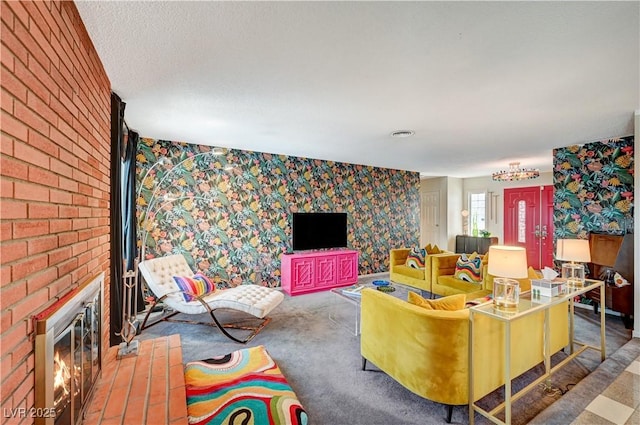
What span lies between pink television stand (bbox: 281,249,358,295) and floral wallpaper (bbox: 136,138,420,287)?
365 mm

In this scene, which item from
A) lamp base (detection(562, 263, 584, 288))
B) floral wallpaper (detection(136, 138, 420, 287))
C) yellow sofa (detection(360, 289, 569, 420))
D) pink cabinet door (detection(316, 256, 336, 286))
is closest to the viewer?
yellow sofa (detection(360, 289, 569, 420))

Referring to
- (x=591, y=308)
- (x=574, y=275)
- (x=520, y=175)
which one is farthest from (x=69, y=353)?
(x=591, y=308)

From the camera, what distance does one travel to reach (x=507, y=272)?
205 centimetres

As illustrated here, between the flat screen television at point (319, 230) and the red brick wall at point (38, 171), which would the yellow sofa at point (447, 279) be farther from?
the red brick wall at point (38, 171)

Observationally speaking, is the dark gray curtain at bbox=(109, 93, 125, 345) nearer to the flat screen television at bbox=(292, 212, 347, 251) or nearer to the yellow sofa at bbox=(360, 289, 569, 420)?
the yellow sofa at bbox=(360, 289, 569, 420)

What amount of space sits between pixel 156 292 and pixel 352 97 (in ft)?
9.79

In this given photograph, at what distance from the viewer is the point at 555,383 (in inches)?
89.5

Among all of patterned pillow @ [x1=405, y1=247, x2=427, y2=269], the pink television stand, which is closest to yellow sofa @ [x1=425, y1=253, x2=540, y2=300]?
patterned pillow @ [x1=405, y1=247, x2=427, y2=269]

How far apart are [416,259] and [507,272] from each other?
2.65 metres

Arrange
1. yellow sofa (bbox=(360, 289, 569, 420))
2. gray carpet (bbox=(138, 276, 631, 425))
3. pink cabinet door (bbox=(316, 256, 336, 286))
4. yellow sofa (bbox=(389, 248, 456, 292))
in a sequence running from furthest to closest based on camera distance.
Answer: pink cabinet door (bbox=(316, 256, 336, 286)) → yellow sofa (bbox=(389, 248, 456, 292)) → gray carpet (bbox=(138, 276, 631, 425)) → yellow sofa (bbox=(360, 289, 569, 420))

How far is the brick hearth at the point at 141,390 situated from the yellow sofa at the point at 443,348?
56.7 inches

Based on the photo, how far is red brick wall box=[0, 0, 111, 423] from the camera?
855 millimetres

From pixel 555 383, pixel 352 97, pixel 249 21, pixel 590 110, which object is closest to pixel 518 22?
pixel 352 97

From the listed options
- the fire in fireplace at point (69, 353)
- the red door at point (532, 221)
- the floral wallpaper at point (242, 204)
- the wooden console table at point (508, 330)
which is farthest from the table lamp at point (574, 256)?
the red door at point (532, 221)
